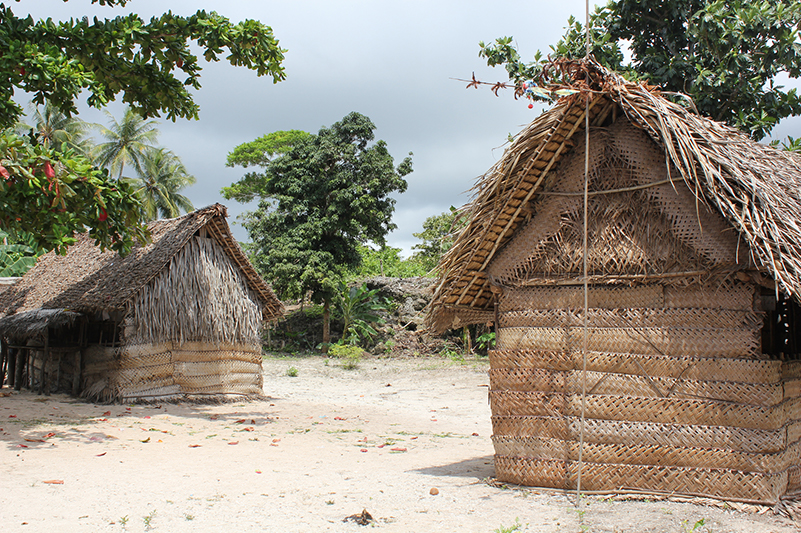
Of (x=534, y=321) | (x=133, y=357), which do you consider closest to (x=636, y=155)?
(x=534, y=321)

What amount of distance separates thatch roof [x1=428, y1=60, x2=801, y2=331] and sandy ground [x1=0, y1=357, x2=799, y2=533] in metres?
1.85

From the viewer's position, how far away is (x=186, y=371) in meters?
12.3

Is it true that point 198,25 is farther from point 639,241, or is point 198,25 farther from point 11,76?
point 639,241

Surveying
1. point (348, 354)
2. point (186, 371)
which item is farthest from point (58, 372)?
point (348, 354)

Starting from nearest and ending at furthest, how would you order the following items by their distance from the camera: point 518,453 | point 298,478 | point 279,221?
point 518,453 → point 298,478 → point 279,221

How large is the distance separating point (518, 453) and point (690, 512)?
1524 millimetres

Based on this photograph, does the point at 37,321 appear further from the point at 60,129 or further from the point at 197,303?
the point at 60,129

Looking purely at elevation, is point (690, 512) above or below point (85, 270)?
below

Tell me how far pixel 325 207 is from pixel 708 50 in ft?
51.5

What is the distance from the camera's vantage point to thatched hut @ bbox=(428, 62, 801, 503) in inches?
183

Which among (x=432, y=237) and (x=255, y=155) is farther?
(x=255, y=155)

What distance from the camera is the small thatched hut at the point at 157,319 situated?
11641 millimetres

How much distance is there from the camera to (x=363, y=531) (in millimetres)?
4516

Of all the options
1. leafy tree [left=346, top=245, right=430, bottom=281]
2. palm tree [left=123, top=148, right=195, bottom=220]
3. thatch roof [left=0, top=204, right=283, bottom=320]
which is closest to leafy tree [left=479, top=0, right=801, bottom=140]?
thatch roof [left=0, top=204, right=283, bottom=320]
